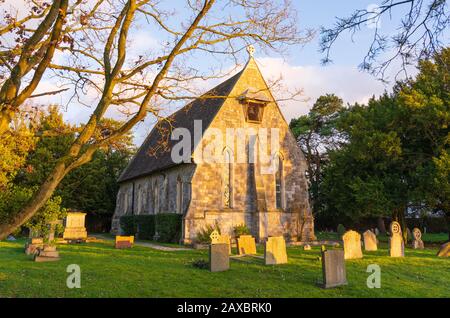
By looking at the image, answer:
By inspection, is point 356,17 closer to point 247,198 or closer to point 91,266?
point 91,266

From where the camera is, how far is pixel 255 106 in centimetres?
2595

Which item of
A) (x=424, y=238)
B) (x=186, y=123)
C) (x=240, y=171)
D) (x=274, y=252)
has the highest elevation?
(x=186, y=123)

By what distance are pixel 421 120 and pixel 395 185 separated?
13.9 feet

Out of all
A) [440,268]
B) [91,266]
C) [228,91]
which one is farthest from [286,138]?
[91,266]

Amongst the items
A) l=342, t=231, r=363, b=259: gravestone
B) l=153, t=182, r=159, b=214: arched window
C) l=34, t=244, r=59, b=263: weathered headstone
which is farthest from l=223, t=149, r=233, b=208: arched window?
l=34, t=244, r=59, b=263: weathered headstone

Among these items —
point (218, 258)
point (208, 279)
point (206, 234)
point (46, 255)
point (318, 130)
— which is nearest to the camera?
point (208, 279)

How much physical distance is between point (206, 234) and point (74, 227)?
398 inches

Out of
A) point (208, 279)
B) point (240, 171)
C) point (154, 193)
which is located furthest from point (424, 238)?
point (208, 279)

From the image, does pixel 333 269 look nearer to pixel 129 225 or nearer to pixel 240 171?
pixel 240 171

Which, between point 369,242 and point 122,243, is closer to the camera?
point 369,242

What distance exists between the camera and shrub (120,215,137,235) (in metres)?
30.8

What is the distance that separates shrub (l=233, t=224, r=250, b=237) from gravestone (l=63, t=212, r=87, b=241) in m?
10.2

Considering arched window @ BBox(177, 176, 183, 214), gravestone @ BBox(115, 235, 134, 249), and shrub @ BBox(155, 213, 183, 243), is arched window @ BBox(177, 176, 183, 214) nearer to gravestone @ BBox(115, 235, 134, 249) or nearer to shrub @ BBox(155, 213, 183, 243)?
shrub @ BBox(155, 213, 183, 243)

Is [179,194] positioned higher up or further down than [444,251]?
higher up
